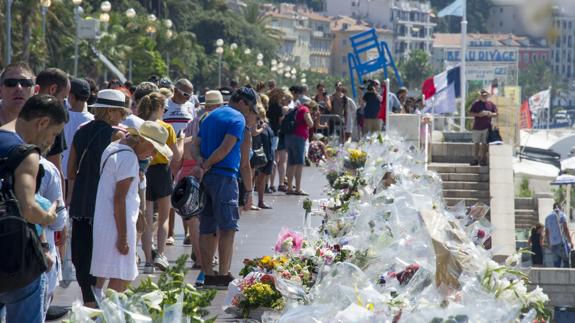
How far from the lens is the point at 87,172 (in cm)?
884

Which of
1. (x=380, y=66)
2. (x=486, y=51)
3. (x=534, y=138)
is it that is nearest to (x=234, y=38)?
(x=534, y=138)

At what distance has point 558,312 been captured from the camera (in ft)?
71.7

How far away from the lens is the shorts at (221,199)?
33.7ft

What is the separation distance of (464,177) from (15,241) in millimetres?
24609

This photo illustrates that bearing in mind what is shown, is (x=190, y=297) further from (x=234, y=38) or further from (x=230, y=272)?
(x=234, y=38)

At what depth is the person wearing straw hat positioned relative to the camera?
8.67 m

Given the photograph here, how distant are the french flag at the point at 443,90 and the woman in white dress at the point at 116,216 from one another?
30.7 meters

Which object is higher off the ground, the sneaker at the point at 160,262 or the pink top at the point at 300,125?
the pink top at the point at 300,125

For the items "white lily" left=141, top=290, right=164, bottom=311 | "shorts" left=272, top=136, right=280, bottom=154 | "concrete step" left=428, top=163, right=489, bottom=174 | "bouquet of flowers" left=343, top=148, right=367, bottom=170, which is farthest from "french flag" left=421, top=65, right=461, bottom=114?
"white lily" left=141, top=290, right=164, bottom=311

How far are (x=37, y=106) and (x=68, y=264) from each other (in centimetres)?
419

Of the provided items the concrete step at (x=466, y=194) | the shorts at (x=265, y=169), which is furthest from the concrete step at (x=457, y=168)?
the shorts at (x=265, y=169)

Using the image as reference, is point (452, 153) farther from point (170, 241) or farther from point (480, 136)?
point (170, 241)

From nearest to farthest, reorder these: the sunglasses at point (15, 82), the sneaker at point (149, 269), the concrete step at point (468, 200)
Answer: the sunglasses at point (15, 82)
the sneaker at point (149, 269)
the concrete step at point (468, 200)

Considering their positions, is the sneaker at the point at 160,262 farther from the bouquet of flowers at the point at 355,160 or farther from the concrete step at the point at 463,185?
the concrete step at the point at 463,185
